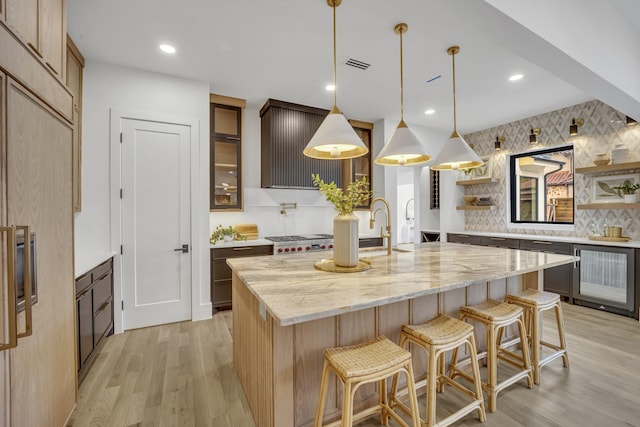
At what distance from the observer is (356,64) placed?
10.1ft

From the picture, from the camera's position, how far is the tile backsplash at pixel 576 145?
12.5ft

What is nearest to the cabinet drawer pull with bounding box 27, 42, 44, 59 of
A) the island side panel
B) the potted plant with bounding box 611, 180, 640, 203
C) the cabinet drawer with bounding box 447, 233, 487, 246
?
the island side panel

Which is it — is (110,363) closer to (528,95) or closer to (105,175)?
(105,175)

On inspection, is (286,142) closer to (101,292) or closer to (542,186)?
(101,292)

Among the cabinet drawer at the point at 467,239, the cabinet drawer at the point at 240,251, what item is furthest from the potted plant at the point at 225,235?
the cabinet drawer at the point at 467,239

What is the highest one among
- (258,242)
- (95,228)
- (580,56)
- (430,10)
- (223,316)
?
(430,10)

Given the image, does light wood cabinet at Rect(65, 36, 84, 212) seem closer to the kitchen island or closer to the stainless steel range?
the kitchen island

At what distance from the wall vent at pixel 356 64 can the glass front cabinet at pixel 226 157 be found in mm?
1736

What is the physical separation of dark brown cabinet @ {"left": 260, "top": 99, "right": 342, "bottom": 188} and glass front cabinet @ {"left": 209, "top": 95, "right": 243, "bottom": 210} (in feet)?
1.30

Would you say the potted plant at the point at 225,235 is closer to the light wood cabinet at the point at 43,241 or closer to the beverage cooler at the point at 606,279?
the light wood cabinet at the point at 43,241

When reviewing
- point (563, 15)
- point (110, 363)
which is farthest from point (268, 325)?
point (563, 15)

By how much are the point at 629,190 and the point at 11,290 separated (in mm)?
5857

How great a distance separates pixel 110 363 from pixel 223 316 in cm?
125

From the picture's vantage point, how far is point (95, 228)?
297 centimetres
